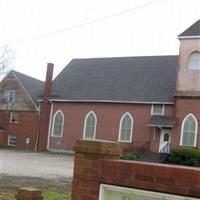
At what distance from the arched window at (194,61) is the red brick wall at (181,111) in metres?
2.67

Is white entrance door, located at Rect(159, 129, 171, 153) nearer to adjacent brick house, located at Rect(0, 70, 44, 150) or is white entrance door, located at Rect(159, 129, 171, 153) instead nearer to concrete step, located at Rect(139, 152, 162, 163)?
concrete step, located at Rect(139, 152, 162, 163)

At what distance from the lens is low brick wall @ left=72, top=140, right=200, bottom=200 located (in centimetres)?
429

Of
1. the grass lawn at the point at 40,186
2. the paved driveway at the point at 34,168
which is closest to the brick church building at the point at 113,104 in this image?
the paved driveway at the point at 34,168

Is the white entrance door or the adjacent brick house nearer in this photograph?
the white entrance door

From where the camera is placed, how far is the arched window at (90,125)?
140 feet

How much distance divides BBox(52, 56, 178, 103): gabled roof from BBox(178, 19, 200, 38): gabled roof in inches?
193

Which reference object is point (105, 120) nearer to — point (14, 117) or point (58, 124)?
point (58, 124)

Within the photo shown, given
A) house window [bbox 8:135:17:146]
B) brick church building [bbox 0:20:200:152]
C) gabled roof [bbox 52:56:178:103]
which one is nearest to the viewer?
brick church building [bbox 0:20:200:152]

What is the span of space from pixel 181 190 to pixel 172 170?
0.70ft

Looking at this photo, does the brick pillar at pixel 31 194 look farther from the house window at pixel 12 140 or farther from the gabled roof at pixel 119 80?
the house window at pixel 12 140

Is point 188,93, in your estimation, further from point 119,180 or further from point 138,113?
point 119,180

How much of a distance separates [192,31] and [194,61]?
7.93 ft

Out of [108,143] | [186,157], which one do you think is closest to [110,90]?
[186,157]

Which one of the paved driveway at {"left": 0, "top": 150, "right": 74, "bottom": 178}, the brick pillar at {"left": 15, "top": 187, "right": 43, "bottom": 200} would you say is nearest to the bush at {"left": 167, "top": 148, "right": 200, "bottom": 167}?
the paved driveway at {"left": 0, "top": 150, "right": 74, "bottom": 178}
